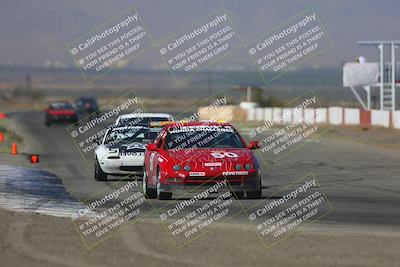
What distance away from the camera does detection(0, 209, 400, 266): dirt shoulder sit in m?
10.4

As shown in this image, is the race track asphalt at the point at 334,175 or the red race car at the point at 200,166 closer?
the race track asphalt at the point at 334,175

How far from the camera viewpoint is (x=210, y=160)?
1667 cm

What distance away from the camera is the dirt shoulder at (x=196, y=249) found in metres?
10.4

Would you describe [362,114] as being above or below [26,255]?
below

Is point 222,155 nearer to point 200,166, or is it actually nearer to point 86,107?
point 200,166

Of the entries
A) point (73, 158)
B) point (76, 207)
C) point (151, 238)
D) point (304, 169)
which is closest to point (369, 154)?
point (304, 169)

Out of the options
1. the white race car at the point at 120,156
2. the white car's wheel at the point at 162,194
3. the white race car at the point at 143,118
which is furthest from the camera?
the white race car at the point at 143,118

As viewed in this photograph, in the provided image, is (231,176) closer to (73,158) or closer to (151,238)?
(151,238)

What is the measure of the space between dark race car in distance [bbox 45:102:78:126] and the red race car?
134ft

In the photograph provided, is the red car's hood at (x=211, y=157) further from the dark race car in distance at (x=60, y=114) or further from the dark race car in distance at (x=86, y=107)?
the dark race car in distance at (x=86, y=107)

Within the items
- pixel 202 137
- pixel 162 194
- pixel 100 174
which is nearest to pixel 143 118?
pixel 100 174

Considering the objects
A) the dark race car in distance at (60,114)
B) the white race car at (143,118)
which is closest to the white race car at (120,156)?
the white race car at (143,118)

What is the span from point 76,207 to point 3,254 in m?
4.80

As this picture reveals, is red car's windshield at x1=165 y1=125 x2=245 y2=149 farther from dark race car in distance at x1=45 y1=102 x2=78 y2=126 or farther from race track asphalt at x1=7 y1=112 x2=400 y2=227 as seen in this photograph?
dark race car in distance at x1=45 y1=102 x2=78 y2=126
